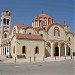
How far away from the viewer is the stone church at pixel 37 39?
3791 centimetres

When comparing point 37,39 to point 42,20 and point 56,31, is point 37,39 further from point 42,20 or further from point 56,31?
point 42,20

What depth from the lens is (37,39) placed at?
39.3 metres

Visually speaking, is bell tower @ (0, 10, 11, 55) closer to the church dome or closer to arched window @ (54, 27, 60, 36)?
the church dome

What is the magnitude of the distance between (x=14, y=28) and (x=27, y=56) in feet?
34.5

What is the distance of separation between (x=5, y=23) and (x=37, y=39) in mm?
19294

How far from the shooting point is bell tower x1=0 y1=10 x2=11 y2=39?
54.8 meters

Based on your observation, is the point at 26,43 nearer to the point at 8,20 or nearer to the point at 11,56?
the point at 11,56

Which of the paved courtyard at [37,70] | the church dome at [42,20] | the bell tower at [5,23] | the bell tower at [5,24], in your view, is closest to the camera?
the paved courtyard at [37,70]

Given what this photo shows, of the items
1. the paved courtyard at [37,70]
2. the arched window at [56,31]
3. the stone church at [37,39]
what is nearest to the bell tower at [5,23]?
the stone church at [37,39]

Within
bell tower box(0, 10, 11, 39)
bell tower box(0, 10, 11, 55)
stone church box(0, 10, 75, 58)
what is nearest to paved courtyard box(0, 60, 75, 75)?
stone church box(0, 10, 75, 58)

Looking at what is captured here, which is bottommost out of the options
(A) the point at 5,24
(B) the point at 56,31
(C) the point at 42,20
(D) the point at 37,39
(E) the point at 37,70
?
(E) the point at 37,70

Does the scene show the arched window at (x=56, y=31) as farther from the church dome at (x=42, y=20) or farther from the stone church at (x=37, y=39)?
the church dome at (x=42, y=20)

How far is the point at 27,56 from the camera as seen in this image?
38062 mm

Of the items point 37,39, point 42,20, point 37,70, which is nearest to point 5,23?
point 42,20
